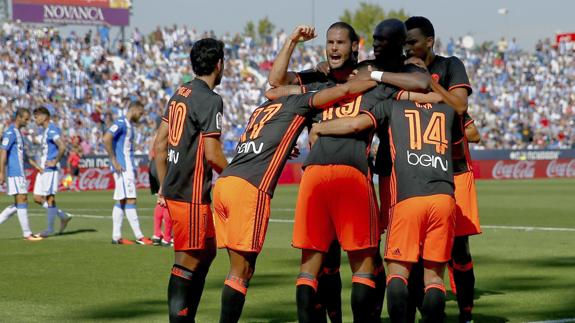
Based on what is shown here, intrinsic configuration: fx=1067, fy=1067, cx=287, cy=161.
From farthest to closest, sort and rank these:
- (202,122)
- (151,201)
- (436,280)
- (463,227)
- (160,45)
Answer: (160,45) < (151,201) < (463,227) < (202,122) < (436,280)

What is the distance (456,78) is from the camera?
884 centimetres

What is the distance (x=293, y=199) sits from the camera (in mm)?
31266

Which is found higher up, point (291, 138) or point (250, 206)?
point (291, 138)

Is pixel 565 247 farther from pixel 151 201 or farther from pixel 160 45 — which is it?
pixel 160 45

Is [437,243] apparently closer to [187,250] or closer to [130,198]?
[187,250]

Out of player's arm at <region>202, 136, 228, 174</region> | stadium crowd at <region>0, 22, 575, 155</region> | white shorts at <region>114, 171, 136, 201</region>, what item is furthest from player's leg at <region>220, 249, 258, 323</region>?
stadium crowd at <region>0, 22, 575, 155</region>

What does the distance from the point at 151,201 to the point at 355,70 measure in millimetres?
23620

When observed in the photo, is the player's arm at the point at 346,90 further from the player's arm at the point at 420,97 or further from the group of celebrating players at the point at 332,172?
the player's arm at the point at 420,97

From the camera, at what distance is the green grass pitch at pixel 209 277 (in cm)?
1019

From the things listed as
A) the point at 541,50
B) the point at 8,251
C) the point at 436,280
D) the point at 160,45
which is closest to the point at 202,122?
the point at 436,280

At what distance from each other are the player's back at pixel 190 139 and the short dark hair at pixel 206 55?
11 cm

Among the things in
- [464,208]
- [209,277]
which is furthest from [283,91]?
[209,277]

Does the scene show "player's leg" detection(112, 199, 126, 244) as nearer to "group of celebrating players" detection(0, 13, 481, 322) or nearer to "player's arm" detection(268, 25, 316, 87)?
"group of celebrating players" detection(0, 13, 481, 322)

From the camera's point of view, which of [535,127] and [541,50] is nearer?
[535,127]
